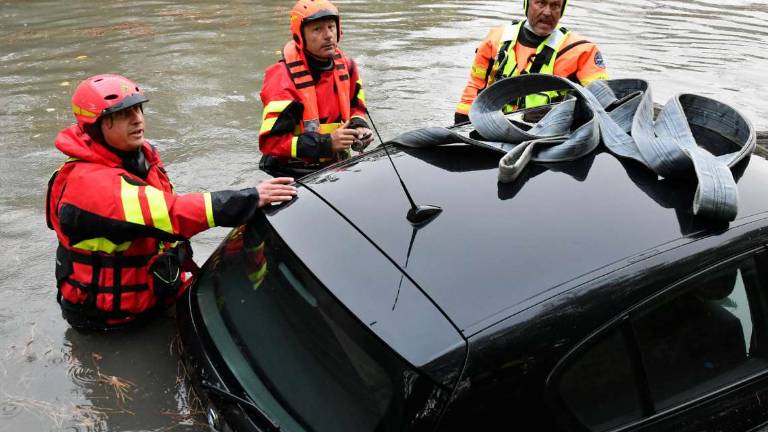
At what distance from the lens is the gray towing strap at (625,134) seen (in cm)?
235

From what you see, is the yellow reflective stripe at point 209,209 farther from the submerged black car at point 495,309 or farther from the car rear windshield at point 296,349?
the submerged black car at point 495,309

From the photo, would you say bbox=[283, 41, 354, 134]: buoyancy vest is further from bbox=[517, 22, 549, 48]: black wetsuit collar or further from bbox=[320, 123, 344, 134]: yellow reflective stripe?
bbox=[517, 22, 549, 48]: black wetsuit collar

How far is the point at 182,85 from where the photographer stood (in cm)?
822

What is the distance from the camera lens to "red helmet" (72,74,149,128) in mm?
3111

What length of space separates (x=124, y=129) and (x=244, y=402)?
1593 mm

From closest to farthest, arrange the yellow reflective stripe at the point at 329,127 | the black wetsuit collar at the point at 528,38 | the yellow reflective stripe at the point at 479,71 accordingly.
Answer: the yellow reflective stripe at the point at 329,127, the black wetsuit collar at the point at 528,38, the yellow reflective stripe at the point at 479,71

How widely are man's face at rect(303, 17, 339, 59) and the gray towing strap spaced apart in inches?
52.2

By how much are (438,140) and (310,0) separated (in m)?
1.76

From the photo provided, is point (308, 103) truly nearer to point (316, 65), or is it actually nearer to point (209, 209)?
point (316, 65)

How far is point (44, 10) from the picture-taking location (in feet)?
37.6

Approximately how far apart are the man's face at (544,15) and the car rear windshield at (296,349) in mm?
2620

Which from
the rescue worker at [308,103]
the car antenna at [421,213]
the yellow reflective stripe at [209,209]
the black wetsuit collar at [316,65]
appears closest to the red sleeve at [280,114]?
the rescue worker at [308,103]

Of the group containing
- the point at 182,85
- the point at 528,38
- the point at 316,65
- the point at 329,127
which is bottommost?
the point at 182,85

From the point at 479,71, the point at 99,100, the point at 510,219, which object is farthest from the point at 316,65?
the point at 510,219
